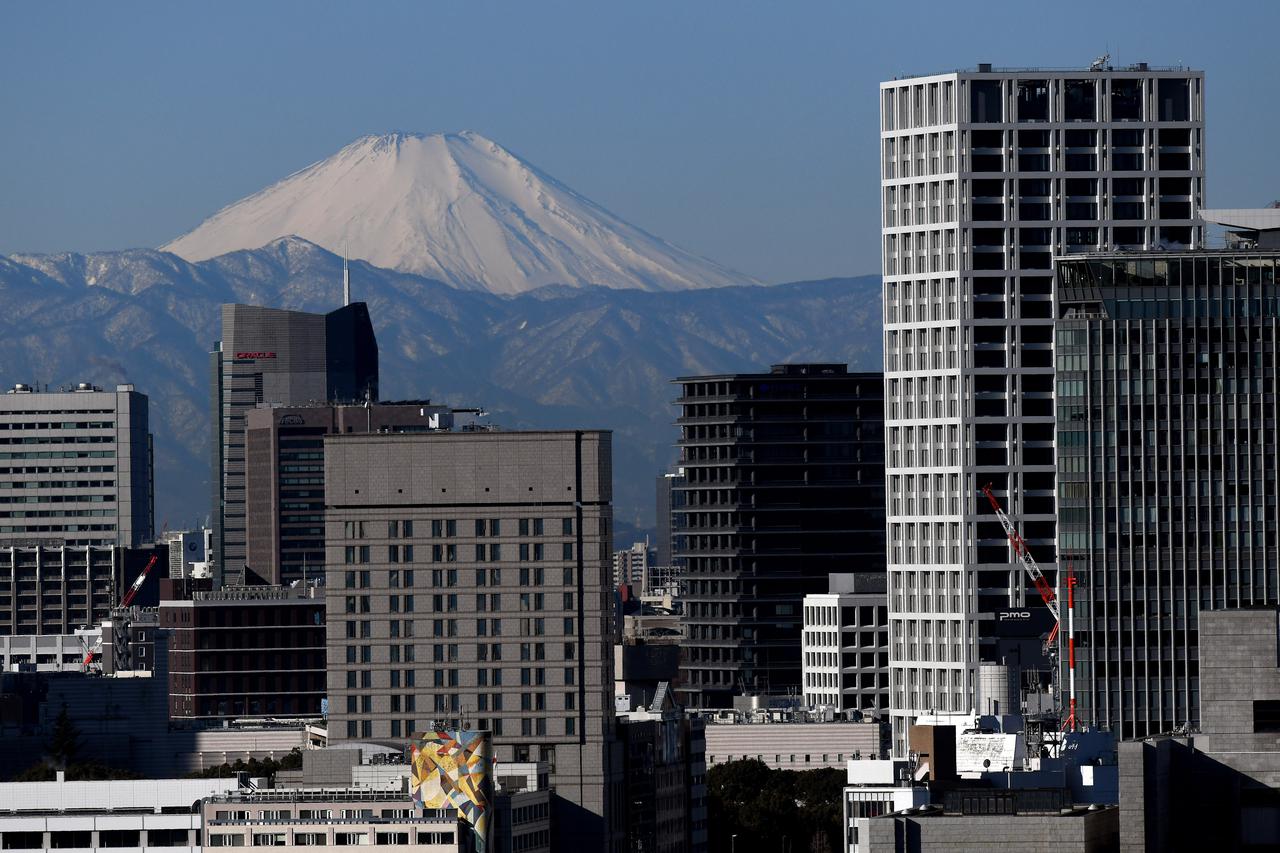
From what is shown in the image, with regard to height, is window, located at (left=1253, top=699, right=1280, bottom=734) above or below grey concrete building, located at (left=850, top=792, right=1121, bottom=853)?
above

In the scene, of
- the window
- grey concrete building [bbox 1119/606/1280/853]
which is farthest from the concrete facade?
the window

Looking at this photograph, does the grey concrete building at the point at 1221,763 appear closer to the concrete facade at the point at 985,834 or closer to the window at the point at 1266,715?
the window at the point at 1266,715

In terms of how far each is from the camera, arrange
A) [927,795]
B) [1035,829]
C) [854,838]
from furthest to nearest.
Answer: [854,838] < [927,795] < [1035,829]

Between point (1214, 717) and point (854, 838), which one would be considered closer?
point (1214, 717)

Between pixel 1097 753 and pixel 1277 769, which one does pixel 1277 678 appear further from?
pixel 1097 753

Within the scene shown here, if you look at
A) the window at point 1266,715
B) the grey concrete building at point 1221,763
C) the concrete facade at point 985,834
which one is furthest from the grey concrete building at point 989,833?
the window at point 1266,715

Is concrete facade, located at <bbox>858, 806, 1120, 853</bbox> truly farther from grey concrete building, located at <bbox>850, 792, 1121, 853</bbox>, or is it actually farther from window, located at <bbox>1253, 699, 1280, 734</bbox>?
window, located at <bbox>1253, 699, 1280, 734</bbox>

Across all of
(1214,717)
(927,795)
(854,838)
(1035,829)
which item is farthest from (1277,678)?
(854,838)

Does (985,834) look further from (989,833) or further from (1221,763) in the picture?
(1221,763)

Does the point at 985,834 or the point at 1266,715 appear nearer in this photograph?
the point at 985,834

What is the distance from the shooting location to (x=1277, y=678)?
130 metres

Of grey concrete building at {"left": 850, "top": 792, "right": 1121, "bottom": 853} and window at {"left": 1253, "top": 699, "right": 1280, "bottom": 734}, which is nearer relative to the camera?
grey concrete building at {"left": 850, "top": 792, "right": 1121, "bottom": 853}

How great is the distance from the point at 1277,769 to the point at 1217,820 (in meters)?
2.81

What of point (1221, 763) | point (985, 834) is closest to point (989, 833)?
point (985, 834)
